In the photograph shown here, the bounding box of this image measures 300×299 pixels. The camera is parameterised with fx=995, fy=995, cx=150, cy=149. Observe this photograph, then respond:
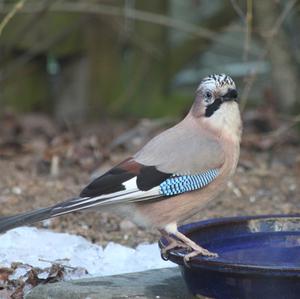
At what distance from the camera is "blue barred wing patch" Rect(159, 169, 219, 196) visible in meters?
4.22

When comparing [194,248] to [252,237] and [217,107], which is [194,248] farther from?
[217,107]

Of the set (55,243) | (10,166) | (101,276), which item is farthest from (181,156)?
(10,166)

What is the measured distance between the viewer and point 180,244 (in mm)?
4105

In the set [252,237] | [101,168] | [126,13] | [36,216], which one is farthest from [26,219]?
[126,13]

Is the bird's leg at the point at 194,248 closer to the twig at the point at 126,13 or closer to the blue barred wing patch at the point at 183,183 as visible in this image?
the blue barred wing patch at the point at 183,183

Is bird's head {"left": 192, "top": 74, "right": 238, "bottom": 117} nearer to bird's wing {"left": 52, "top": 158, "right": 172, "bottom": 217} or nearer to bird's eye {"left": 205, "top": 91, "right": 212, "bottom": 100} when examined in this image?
bird's eye {"left": 205, "top": 91, "right": 212, "bottom": 100}

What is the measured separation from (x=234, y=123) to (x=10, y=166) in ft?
8.50

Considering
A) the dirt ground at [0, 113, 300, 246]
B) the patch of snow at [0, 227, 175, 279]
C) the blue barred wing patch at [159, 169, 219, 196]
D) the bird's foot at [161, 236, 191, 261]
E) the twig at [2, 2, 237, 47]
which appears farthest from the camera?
the twig at [2, 2, 237, 47]

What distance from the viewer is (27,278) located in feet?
14.3

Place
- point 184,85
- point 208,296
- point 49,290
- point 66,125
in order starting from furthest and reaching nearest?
point 184,85 < point 66,125 < point 49,290 < point 208,296

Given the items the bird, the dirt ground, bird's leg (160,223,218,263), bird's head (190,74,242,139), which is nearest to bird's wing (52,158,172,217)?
the bird

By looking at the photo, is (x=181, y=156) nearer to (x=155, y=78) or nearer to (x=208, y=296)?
(x=208, y=296)

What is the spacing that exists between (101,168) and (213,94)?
7.51 ft

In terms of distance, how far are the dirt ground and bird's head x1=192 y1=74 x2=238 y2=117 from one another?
0.99 metres
